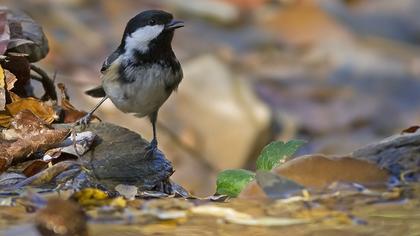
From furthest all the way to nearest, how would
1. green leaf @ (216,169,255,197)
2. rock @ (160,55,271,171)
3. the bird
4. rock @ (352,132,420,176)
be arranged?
1. rock @ (160,55,271,171)
2. the bird
3. green leaf @ (216,169,255,197)
4. rock @ (352,132,420,176)

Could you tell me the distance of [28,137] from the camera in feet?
11.0

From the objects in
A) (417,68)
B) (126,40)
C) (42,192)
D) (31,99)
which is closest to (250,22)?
(417,68)

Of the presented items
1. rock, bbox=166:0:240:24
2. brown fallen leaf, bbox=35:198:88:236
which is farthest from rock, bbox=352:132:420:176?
rock, bbox=166:0:240:24

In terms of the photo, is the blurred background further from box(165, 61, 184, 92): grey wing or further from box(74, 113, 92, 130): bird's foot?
box(74, 113, 92, 130): bird's foot

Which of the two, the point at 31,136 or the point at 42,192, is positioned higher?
the point at 31,136

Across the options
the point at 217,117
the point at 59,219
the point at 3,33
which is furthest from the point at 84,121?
the point at 217,117

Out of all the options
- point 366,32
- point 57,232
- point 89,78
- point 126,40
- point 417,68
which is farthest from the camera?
point 366,32

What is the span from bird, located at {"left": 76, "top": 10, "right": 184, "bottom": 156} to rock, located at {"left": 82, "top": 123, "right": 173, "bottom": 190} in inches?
21.5

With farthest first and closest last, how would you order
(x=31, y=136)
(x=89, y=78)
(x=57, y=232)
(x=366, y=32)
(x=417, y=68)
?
(x=366, y=32) < (x=417, y=68) < (x=89, y=78) < (x=31, y=136) < (x=57, y=232)

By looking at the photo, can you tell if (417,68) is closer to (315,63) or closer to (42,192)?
(315,63)

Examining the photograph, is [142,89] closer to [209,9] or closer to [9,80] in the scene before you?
[9,80]

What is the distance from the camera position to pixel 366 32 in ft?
31.6

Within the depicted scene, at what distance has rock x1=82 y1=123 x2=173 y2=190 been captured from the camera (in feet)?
10.5

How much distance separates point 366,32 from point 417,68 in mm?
788
